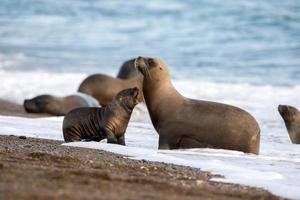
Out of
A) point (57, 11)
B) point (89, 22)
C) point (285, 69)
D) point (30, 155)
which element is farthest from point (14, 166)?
point (57, 11)

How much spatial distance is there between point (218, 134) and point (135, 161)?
5.90 ft

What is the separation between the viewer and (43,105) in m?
15.4

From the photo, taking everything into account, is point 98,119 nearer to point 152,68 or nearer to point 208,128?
point 152,68

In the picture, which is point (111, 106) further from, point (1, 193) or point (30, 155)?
point (1, 193)

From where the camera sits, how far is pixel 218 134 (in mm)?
9656

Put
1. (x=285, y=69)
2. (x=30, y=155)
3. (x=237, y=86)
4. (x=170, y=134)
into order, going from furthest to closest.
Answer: (x=285, y=69) < (x=237, y=86) < (x=170, y=134) < (x=30, y=155)

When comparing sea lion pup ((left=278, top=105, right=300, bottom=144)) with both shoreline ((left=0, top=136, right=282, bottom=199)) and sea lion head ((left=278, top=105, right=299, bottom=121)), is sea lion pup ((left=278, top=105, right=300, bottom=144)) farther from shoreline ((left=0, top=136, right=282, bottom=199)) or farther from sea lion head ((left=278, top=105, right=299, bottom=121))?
shoreline ((left=0, top=136, right=282, bottom=199))

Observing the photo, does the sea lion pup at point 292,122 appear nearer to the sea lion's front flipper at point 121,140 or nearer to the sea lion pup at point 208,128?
the sea lion pup at point 208,128

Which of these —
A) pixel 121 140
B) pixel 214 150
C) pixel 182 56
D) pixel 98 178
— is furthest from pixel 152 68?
pixel 182 56

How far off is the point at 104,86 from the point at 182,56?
7.86 m

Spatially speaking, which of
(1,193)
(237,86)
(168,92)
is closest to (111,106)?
(168,92)

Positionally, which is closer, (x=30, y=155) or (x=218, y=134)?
(x=30, y=155)

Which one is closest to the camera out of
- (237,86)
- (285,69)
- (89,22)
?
(237,86)

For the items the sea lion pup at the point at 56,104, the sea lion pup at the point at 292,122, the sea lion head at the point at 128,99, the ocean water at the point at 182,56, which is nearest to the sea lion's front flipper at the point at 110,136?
the ocean water at the point at 182,56
